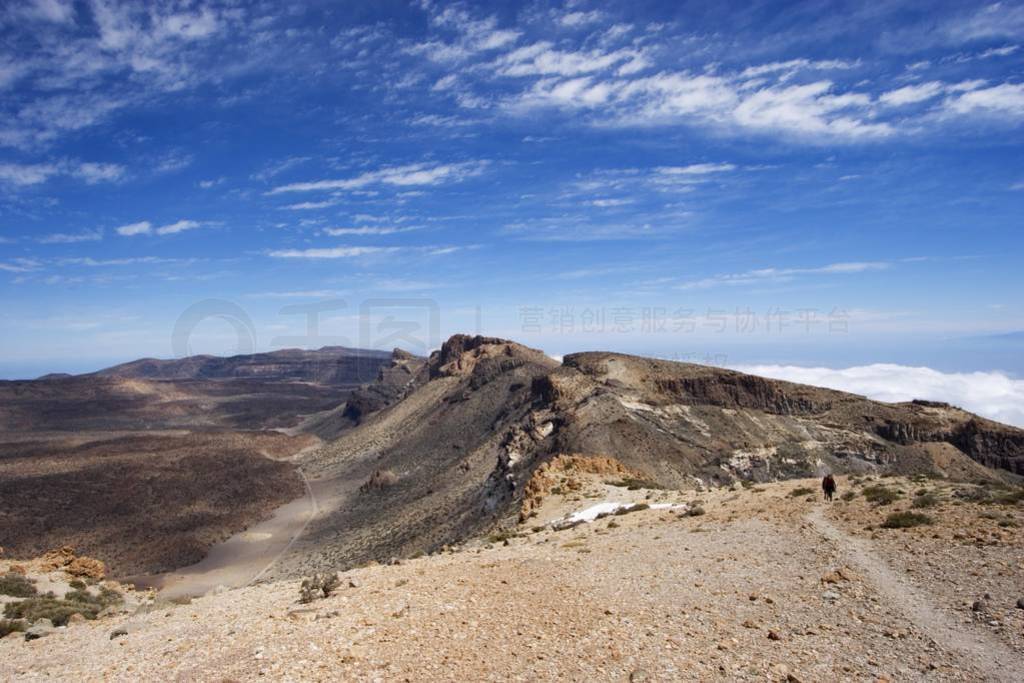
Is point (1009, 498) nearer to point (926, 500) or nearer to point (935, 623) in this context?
point (926, 500)

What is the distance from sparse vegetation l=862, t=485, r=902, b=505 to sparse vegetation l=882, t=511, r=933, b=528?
4.57ft

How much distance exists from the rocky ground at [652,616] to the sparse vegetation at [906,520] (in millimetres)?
191

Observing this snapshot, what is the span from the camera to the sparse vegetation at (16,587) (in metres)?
19.1

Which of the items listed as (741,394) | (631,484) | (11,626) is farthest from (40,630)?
(741,394)

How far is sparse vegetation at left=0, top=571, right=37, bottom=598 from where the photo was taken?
1913 centimetres

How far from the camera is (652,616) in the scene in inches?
389

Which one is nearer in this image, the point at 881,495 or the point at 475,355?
the point at 881,495

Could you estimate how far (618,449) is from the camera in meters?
33.8

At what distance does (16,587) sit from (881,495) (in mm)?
26769

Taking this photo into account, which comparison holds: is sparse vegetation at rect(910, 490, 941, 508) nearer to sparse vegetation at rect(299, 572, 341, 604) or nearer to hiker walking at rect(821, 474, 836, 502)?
hiker walking at rect(821, 474, 836, 502)

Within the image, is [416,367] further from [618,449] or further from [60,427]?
[618,449]

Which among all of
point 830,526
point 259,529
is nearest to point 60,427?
point 259,529

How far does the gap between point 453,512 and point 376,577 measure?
2368 centimetres

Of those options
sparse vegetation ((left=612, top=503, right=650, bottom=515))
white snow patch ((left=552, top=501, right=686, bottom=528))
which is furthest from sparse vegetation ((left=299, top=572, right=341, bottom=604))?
sparse vegetation ((left=612, top=503, right=650, bottom=515))
